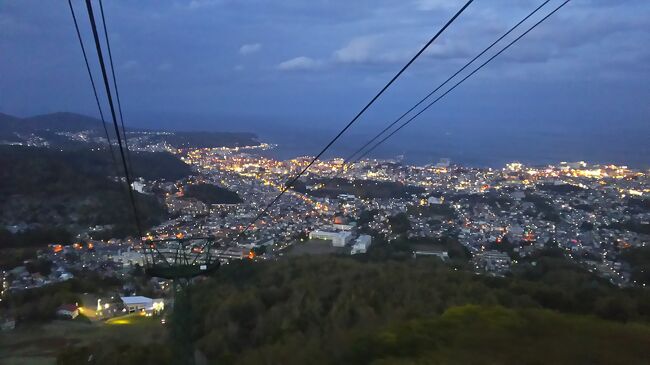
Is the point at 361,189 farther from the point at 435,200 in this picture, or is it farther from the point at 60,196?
the point at 60,196

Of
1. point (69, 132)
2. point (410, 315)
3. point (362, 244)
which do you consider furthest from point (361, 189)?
point (69, 132)

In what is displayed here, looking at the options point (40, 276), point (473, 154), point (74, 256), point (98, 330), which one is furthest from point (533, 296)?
point (473, 154)

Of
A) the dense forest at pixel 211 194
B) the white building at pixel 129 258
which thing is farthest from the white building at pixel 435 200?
the white building at pixel 129 258

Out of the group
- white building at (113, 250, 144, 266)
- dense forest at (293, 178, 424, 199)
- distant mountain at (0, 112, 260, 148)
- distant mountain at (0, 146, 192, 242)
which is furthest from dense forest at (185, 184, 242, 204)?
distant mountain at (0, 112, 260, 148)

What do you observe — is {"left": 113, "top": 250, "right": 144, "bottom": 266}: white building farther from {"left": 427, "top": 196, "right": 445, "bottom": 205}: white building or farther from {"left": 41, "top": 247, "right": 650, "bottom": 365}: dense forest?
{"left": 427, "top": 196, "right": 445, "bottom": 205}: white building

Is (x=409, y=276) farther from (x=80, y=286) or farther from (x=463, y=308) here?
(x=80, y=286)

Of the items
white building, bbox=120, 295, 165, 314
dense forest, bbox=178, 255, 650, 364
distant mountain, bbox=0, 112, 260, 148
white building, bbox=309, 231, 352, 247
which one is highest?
distant mountain, bbox=0, 112, 260, 148

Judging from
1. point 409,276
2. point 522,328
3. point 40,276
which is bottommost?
point 40,276
